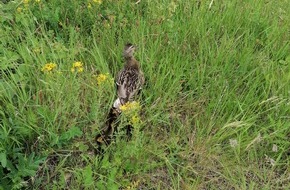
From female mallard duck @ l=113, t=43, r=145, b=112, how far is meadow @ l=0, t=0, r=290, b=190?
94 mm

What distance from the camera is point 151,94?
303cm

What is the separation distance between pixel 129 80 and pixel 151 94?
0.23m

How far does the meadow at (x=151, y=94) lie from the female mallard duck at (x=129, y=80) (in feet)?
0.31

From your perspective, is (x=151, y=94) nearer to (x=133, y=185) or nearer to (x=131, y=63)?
(x=131, y=63)

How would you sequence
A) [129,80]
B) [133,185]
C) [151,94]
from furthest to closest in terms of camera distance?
1. [151,94]
2. [129,80]
3. [133,185]

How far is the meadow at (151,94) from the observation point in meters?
2.62

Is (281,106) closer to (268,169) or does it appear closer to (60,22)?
(268,169)

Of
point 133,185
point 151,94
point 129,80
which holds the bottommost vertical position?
point 133,185

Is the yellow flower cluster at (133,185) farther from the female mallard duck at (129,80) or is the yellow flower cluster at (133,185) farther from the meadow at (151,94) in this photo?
the female mallard duck at (129,80)

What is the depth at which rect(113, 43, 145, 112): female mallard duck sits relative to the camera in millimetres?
2816

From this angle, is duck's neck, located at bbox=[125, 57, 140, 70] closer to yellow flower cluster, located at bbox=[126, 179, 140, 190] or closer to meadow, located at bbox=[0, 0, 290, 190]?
meadow, located at bbox=[0, 0, 290, 190]

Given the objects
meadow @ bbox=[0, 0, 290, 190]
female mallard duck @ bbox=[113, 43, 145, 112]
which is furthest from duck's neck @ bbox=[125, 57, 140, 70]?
meadow @ bbox=[0, 0, 290, 190]

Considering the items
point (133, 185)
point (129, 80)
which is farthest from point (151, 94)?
point (133, 185)

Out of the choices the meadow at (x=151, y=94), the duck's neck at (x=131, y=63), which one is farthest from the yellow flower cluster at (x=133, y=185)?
the duck's neck at (x=131, y=63)
